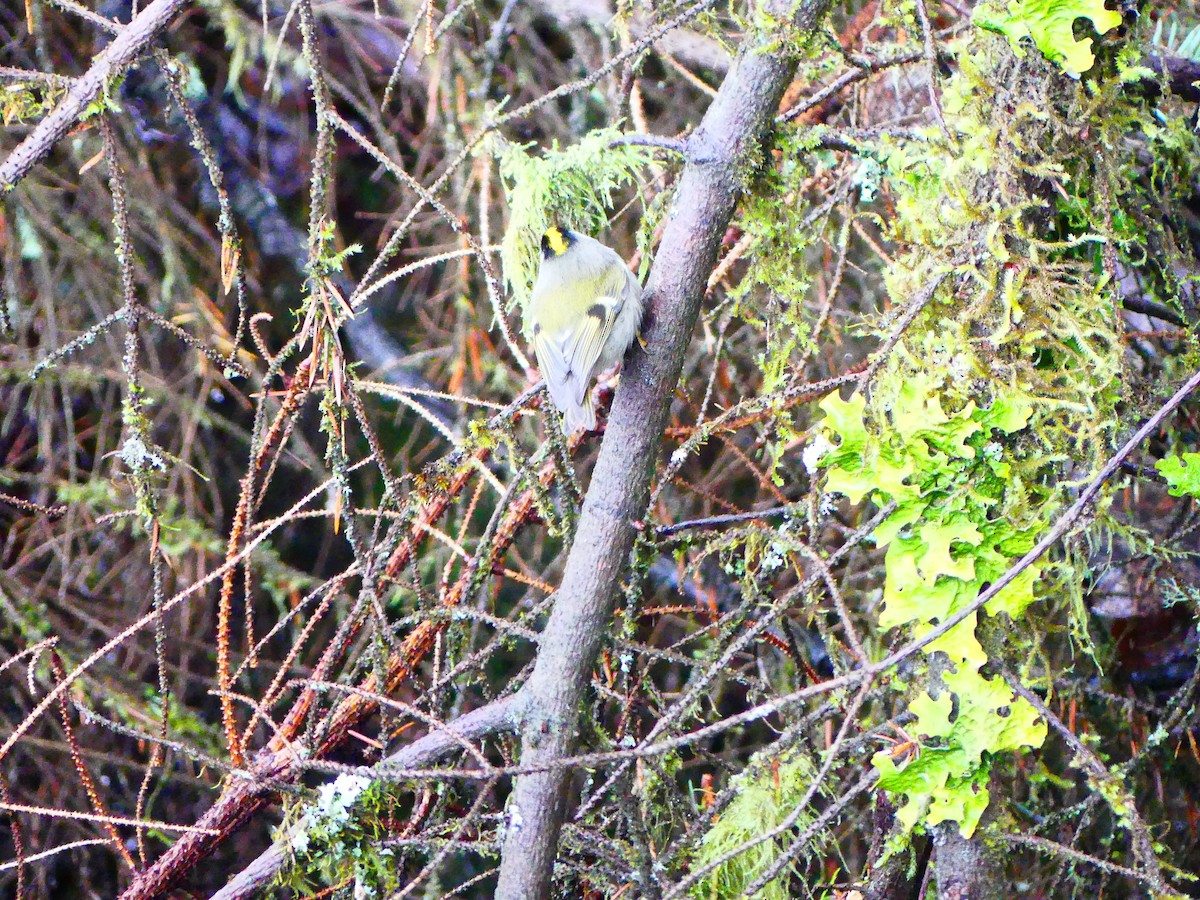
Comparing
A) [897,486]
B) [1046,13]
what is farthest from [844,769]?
[1046,13]

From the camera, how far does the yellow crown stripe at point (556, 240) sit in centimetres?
190

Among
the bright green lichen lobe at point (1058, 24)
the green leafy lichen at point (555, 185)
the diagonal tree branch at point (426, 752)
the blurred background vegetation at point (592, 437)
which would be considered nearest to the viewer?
the bright green lichen lobe at point (1058, 24)

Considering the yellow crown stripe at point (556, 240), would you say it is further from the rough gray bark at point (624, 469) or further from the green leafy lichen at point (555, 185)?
the rough gray bark at point (624, 469)

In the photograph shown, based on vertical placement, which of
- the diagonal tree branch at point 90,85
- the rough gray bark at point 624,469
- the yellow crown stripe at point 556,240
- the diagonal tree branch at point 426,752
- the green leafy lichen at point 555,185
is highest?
the diagonal tree branch at point 90,85

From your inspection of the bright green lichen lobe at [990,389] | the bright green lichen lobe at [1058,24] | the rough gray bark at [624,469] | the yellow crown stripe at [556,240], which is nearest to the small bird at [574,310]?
the yellow crown stripe at [556,240]

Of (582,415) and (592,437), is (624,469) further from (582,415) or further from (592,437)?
(592,437)

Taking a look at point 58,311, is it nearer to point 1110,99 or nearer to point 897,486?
point 897,486

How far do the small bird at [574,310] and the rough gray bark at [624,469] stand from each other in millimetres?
122

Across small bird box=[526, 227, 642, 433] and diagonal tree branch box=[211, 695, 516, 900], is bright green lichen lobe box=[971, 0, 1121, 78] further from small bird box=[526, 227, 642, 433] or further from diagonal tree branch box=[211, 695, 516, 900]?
diagonal tree branch box=[211, 695, 516, 900]

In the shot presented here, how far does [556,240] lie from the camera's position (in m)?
1.90

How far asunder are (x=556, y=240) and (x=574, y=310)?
0.51 feet

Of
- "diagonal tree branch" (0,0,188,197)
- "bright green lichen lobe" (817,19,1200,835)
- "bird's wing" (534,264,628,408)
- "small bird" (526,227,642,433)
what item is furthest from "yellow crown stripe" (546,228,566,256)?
"diagonal tree branch" (0,0,188,197)

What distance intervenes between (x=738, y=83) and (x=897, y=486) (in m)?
0.70

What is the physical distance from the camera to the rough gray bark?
64.0 inches
